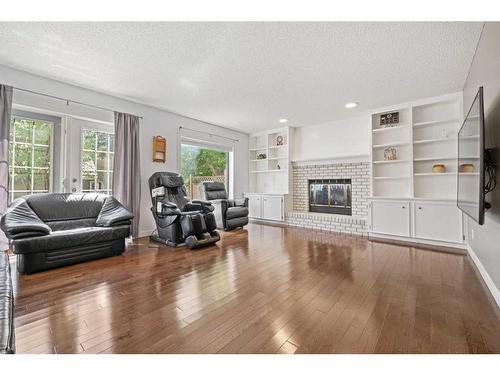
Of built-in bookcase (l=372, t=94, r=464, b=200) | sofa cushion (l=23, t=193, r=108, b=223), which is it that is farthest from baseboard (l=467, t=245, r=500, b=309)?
sofa cushion (l=23, t=193, r=108, b=223)

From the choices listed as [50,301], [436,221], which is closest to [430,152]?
[436,221]

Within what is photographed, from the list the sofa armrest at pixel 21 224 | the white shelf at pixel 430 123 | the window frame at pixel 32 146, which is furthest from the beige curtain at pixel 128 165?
the white shelf at pixel 430 123

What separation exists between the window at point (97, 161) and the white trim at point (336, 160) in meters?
3.94

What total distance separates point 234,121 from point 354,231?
11.3ft

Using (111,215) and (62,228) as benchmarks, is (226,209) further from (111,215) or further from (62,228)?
(62,228)

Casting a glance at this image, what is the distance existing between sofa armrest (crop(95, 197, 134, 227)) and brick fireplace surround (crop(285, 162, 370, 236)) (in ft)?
11.5

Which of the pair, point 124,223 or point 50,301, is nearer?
point 50,301

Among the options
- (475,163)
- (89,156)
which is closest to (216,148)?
(89,156)

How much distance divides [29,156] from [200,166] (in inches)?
122

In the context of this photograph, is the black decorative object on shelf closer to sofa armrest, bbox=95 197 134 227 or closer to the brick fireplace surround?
the brick fireplace surround

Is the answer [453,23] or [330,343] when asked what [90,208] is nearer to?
[330,343]
